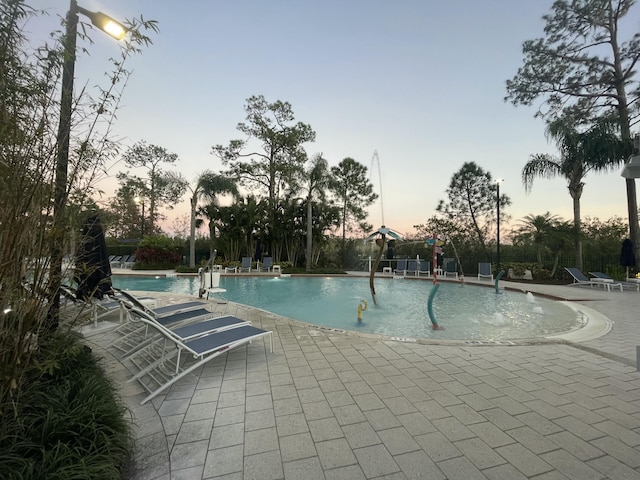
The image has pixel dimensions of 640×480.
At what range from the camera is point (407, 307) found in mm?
8406

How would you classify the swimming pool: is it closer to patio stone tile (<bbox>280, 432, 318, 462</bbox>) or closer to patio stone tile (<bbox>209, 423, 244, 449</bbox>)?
patio stone tile (<bbox>280, 432, 318, 462</bbox>)

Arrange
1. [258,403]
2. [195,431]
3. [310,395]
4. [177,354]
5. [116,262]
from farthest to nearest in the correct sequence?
[116,262] < [177,354] < [310,395] < [258,403] < [195,431]

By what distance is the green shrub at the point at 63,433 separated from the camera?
55.8 inches

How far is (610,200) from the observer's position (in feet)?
50.7

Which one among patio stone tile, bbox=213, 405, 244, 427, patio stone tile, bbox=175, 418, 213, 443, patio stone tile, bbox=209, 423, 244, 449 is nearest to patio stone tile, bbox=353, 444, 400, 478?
patio stone tile, bbox=209, 423, 244, 449

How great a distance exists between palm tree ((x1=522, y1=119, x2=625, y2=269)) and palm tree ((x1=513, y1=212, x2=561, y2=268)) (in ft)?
3.21

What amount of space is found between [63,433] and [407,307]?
315 inches

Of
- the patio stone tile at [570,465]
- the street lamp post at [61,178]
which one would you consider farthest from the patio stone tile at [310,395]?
the street lamp post at [61,178]

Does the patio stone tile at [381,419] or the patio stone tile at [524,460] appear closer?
the patio stone tile at [524,460]

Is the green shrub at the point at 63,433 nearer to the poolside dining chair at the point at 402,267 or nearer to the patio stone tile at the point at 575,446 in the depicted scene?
the patio stone tile at the point at 575,446

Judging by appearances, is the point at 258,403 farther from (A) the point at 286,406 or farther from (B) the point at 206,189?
(B) the point at 206,189

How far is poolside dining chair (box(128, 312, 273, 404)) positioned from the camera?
9.30 ft

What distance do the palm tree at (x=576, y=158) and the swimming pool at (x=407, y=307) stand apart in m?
6.61

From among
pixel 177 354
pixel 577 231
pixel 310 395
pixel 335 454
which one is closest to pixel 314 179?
pixel 577 231
